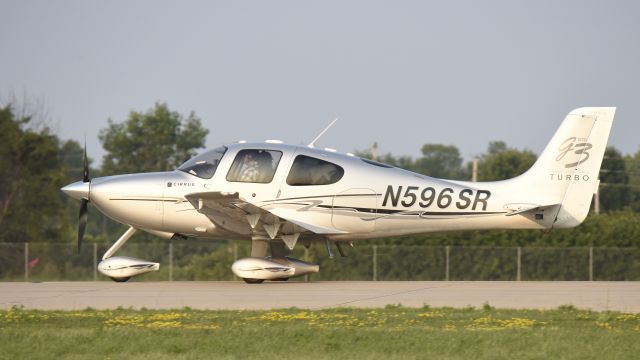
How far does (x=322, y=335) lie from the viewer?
11.8 metres

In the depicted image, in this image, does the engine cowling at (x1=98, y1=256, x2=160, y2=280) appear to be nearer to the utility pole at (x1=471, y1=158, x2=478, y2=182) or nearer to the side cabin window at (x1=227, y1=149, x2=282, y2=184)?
the side cabin window at (x1=227, y1=149, x2=282, y2=184)

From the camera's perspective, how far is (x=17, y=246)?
3281cm

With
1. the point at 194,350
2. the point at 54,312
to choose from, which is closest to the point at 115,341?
the point at 194,350

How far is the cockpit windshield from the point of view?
744 inches

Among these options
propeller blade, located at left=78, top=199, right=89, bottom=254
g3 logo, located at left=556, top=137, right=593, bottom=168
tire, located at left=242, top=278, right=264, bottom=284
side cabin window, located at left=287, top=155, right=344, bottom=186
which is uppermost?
g3 logo, located at left=556, top=137, right=593, bottom=168

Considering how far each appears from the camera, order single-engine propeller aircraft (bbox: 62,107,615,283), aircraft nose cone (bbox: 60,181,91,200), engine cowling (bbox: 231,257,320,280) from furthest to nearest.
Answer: aircraft nose cone (bbox: 60,181,91,200) < single-engine propeller aircraft (bbox: 62,107,615,283) < engine cowling (bbox: 231,257,320,280)

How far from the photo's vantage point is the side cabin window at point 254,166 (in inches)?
739

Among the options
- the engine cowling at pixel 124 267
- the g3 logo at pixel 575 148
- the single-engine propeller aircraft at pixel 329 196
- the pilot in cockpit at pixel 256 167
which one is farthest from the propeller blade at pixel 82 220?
the g3 logo at pixel 575 148

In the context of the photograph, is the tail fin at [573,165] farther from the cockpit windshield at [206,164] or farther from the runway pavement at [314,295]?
the cockpit windshield at [206,164]

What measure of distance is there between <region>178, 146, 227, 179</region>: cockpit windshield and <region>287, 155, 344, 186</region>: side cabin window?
1287 mm

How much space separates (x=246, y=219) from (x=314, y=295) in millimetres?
3008

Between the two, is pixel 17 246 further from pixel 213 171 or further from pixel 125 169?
pixel 125 169

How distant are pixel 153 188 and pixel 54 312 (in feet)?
17.6

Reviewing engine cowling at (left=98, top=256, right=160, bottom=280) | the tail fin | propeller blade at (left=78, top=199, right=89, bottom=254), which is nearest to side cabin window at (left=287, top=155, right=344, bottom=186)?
engine cowling at (left=98, top=256, right=160, bottom=280)
